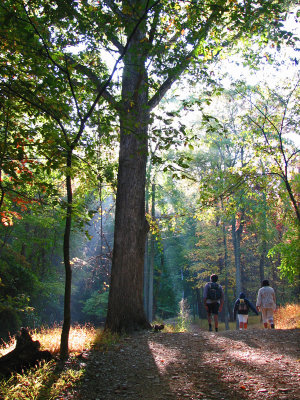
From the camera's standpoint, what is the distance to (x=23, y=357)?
4219mm

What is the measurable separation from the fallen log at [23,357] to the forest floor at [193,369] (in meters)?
0.55

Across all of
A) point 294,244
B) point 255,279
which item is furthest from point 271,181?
point 255,279

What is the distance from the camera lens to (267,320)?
9281 mm

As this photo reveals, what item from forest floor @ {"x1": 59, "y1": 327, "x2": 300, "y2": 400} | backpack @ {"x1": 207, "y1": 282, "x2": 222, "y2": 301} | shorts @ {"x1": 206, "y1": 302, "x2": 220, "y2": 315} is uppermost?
backpack @ {"x1": 207, "y1": 282, "x2": 222, "y2": 301}

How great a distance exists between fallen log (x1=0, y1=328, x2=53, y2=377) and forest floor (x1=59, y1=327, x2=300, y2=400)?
546mm

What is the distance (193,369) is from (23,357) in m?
2.42

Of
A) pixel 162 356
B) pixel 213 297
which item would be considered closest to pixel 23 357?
pixel 162 356

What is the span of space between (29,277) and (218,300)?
486 inches

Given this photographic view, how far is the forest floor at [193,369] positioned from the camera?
3.57 m

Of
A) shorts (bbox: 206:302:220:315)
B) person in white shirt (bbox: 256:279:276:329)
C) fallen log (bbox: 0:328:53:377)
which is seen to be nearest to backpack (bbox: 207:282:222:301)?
shorts (bbox: 206:302:220:315)

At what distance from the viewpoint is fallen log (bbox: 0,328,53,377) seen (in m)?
4.07

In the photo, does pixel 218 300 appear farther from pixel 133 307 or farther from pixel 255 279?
pixel 255 279

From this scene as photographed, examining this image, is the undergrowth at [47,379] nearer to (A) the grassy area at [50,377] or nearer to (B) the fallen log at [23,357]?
(A) the grassy area at [50,377]

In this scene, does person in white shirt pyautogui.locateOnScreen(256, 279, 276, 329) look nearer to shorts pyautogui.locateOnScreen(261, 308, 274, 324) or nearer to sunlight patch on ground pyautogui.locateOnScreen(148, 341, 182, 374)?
shorts pyautogui.locateOnScreen(261, 308, 274, 324)
